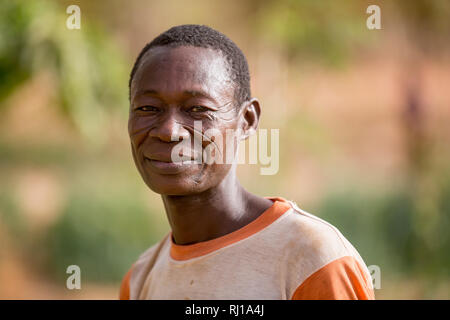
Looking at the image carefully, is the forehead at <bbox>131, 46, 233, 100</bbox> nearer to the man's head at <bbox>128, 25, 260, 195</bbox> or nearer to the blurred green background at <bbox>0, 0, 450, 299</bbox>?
the man's head at <bbox>128, 25, 260, 195</bbox>

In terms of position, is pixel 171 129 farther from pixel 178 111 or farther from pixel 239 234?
pixel 239 234

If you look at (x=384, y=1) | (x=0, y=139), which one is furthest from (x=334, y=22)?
(x=0, y=139)

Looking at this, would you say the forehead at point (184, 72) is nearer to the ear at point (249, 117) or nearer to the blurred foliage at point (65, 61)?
the ear at point (249, 117)

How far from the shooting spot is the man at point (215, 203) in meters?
1.83

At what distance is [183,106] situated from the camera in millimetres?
1964

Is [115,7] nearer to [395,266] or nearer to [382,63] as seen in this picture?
[382,63]

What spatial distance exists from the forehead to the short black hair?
0.10ft

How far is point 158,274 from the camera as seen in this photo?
233 cm

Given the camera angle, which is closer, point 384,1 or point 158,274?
point 158,274

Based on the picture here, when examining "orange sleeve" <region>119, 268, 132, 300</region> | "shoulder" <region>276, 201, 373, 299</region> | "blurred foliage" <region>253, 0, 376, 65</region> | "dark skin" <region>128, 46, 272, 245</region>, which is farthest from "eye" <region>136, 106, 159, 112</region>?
"blurred foliage" <region>253, 0, 376, 65</region>

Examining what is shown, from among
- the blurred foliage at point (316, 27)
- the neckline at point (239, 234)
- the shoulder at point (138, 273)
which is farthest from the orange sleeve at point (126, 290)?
the blurred foliage at point (316, 27)

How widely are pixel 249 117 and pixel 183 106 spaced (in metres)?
0.35

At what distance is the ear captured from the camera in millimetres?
2176
